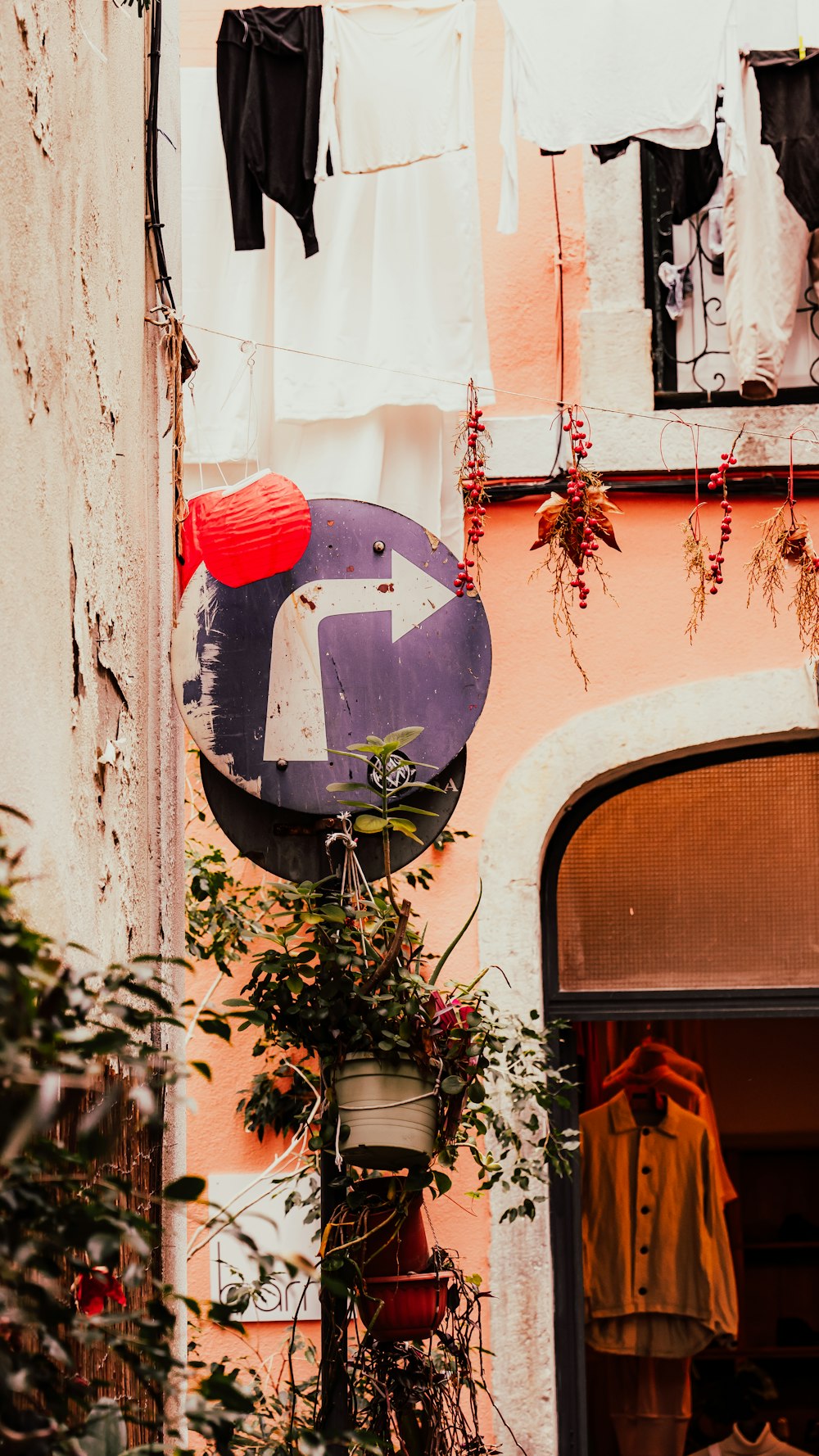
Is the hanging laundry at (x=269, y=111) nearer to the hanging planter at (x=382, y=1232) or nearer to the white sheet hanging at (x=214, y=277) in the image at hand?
the white sheet hanging at (x=214, y=277)

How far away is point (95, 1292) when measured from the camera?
6.94ft

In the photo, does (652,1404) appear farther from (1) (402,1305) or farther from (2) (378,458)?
(2) (378,458)

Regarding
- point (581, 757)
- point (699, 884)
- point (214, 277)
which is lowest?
point (699, 884)

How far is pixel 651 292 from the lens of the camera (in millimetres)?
6164

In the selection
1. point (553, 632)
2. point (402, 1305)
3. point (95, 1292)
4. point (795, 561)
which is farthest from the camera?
point (553, 632)

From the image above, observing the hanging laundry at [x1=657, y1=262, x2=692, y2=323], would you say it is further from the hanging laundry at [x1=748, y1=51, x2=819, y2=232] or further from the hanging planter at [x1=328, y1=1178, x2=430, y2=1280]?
the hanging planter at [x1=328, y1=1178, x2=430, y2=1280]

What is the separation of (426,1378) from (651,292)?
392 centimetres

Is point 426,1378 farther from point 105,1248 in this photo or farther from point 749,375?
point 749,375

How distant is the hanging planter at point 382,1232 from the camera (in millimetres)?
3854

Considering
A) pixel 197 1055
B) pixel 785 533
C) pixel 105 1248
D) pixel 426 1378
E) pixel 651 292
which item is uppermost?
pixel 651 292

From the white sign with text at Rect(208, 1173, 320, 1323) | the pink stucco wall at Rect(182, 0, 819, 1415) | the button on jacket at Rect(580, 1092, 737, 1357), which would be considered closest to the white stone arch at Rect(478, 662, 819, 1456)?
the pink stucco wall at Rect(182, 0, 819, 1415)

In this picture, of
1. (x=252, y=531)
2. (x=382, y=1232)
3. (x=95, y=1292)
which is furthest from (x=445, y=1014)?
(x=95, y=1292)

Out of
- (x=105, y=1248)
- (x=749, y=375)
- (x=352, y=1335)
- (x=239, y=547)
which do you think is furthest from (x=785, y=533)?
(x=105, y=1248)

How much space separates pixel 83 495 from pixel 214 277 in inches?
116
